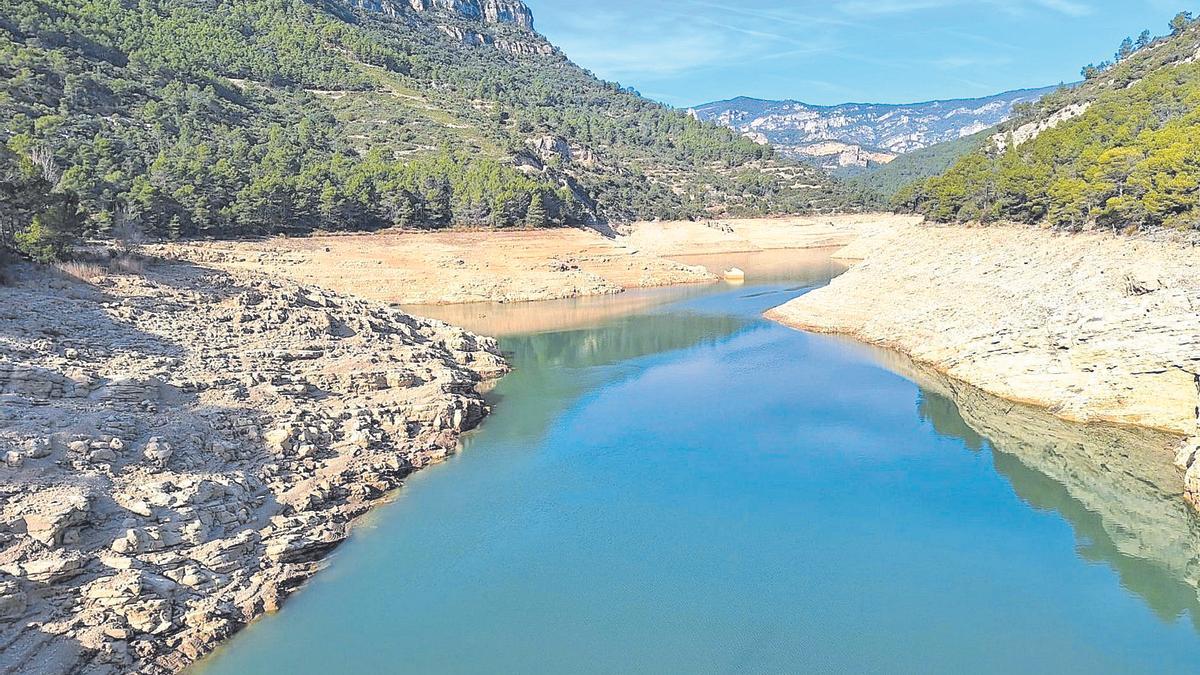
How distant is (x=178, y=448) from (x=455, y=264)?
35.2 meters

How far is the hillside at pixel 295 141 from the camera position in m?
47.4

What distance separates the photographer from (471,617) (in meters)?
12.7

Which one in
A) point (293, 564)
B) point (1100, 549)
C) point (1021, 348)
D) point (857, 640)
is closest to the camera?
point (857, 640)

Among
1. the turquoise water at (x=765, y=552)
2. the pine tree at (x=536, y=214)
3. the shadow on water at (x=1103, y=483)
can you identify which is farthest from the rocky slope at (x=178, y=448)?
the pine tree at (x=536, y=214)

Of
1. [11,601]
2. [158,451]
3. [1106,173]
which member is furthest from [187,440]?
[1106,173]

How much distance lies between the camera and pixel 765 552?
48.9ft

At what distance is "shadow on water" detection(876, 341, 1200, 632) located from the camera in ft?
46.8

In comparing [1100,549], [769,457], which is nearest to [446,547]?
[769,457]

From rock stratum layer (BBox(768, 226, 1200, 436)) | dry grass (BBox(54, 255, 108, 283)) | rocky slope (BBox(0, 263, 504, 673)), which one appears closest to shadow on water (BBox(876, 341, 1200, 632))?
rock stratum layer (BBox(768, 226, 1200, 436))

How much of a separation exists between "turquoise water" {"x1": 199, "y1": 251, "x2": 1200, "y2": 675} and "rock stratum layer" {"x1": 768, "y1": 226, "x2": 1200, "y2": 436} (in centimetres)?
130

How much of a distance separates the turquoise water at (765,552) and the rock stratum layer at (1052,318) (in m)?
1.30

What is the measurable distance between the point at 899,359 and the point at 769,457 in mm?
13583

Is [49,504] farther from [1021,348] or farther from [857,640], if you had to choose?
[1021,348]

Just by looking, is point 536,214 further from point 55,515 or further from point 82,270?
point 55,515
